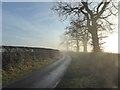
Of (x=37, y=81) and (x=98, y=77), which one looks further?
(x=37, y=81)

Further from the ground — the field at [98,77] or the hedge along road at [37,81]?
the field at [98,77]

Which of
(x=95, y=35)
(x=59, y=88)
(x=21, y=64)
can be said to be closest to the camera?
(x=59, y=88)

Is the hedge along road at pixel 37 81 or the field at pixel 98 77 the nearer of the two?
the field at pixel 98 77

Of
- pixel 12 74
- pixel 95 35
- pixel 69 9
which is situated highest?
pixel 69 9

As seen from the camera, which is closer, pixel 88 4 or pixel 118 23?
pixel 88 4

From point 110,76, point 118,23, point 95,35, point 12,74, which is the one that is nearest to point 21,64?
point 12,74

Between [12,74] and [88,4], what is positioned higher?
[88,4]

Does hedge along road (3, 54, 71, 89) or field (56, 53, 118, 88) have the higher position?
field (56, 53, 118, 88)

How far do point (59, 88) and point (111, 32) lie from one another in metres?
24.1

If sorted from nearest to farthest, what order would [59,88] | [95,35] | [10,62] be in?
[59,88] < [10,62] < [95,35]

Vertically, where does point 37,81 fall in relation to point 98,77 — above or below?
below

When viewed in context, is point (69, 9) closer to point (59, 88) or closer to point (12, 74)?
point (12, 74)

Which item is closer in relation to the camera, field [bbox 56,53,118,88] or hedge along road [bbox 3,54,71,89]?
field [bbox 56,53,118,88]

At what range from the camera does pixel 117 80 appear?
1174 cm
